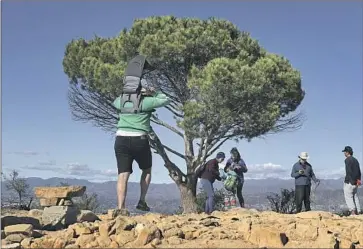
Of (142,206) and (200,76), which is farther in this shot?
(200,76)

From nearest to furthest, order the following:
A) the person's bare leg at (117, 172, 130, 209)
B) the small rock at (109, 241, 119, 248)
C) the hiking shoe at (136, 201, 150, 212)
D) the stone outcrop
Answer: the small rock at (109, 241, 119, 248)
the person's bare leg at (117, 172, 130, 209)
the stone outcrop
the hiking shoe at (136, 201, 150, 212)

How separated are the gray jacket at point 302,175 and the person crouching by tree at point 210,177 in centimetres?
191

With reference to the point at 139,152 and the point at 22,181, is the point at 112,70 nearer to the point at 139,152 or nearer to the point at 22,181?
the point at 22,181

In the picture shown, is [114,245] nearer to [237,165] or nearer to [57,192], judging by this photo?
[57,192]

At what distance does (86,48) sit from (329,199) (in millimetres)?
10776

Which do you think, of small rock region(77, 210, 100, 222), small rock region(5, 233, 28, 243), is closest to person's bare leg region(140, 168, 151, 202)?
small rock region(77, 210, 100, 222)

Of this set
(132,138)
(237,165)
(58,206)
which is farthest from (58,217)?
(237,165)

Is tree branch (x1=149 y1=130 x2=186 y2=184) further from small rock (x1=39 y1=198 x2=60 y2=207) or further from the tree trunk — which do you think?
small rock (x1=39 y1=198 x2=60 y2=207)

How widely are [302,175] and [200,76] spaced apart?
5894mm

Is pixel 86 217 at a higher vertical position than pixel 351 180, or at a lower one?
lower

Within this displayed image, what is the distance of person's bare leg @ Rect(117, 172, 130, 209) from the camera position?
19.5 feet

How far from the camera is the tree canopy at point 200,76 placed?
1527 centimetres

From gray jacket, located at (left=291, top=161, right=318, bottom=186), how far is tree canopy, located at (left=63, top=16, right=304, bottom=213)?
4885mm

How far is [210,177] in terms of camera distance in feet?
32.0
